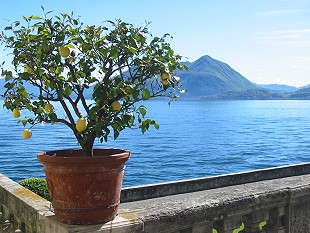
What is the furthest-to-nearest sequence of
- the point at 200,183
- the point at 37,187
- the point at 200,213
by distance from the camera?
the point at 200,183 → the point at 37,187 → the point at 200,213

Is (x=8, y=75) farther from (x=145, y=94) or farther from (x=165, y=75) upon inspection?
(x=165, y=75)

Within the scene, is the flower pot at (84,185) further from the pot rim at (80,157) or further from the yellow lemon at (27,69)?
the yellow lemon at (27,69)

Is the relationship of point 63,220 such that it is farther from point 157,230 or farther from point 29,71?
point 29,71

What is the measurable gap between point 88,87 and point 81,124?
29 cm

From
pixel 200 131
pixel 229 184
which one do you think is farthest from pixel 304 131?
pixel 229 184

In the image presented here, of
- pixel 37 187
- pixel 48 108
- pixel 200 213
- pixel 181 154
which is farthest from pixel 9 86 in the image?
pixel 181 154

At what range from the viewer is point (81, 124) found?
128 inches

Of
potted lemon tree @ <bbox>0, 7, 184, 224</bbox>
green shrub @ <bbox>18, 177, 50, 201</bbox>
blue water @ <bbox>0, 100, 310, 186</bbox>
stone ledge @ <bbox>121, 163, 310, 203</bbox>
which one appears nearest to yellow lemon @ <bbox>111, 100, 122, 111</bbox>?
potted lemon tree @ <bbox>0, 7, 184, 224</bbox>

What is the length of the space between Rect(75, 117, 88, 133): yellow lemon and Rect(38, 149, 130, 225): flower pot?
0.63 feet

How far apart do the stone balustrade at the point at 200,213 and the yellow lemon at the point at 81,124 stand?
67 centimetres

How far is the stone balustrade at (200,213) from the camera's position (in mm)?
3482

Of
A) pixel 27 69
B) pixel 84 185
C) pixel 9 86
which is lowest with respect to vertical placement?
pixel 84 185

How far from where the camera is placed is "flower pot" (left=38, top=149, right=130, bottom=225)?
3.25 m

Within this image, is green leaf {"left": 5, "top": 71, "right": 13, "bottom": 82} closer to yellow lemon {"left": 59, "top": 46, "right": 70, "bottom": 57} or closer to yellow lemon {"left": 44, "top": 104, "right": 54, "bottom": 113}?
yellow lemon {"left": 44, "top": 104, "right": 54, "bottom": 113}
